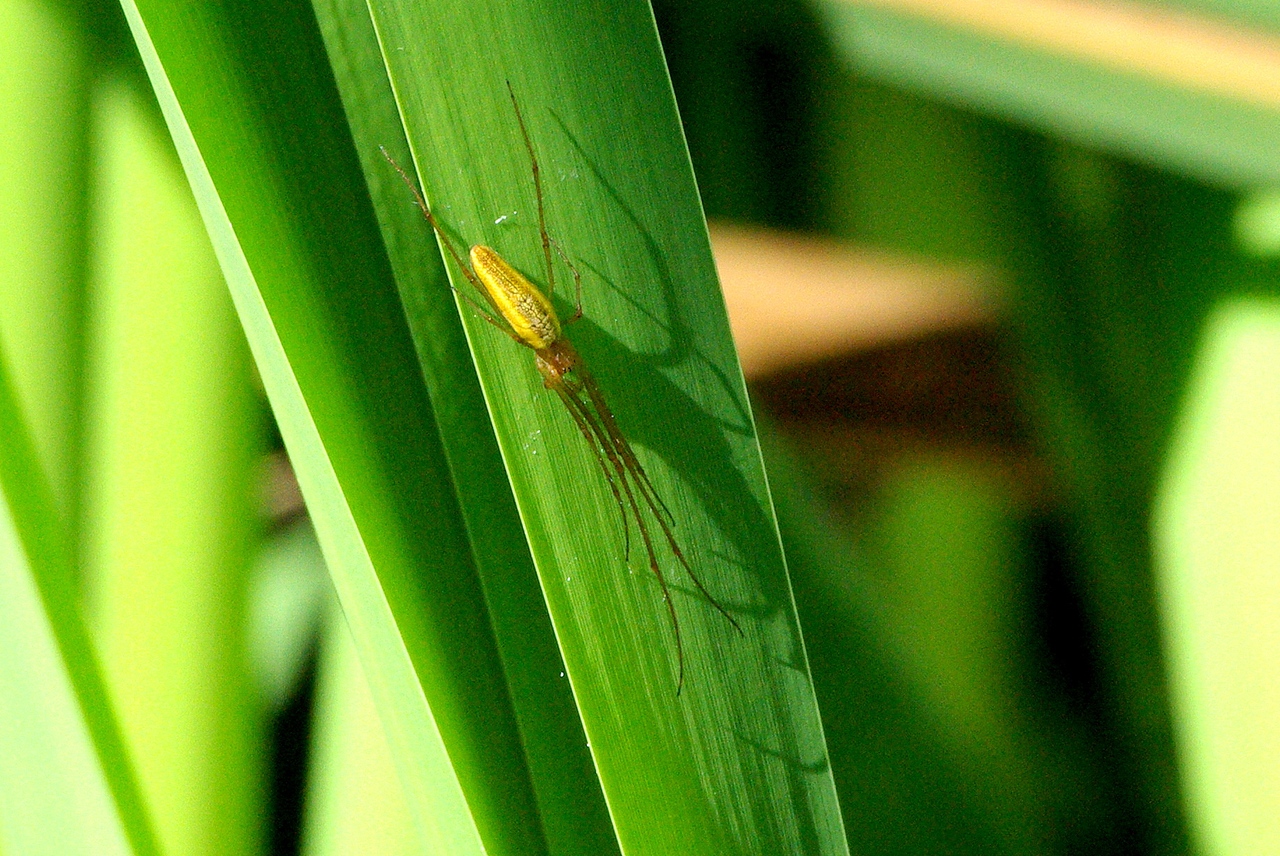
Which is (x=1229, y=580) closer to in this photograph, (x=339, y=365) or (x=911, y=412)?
(x=911, y=412)

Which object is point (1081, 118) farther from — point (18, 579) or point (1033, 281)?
point (18, 579)

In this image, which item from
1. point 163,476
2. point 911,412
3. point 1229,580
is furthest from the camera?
point 911,412

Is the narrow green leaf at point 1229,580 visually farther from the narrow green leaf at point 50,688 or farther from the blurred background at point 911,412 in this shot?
the narrow green leaf at point 50,688

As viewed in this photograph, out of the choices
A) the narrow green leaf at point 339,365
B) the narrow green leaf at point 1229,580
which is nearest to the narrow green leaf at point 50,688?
the narrow green leaf at point 339,365

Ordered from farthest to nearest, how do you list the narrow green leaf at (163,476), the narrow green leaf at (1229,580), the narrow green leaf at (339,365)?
the narrow green leaf at (1229,580) → the narrow green leaf at (163,476) → the narrow green leaf at (339,365)

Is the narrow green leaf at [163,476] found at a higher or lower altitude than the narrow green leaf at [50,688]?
higher

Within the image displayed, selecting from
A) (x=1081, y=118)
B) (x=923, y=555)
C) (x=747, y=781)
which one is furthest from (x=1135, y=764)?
(x=747, y=781)

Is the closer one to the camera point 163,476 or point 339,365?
point 339,365

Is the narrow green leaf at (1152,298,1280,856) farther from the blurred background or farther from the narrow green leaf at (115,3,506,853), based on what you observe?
the narrow green leaf at (115,3,506,853)

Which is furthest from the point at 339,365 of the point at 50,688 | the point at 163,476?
the point at 163,476
